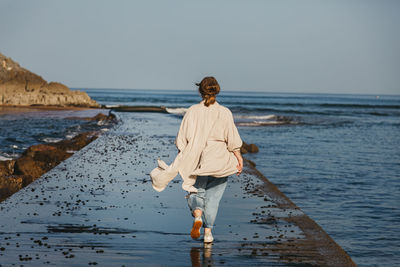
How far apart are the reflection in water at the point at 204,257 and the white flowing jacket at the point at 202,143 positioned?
2.47 feet

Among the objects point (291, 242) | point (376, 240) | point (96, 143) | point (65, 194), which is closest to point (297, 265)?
point (291, 242)

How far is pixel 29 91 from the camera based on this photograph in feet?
219

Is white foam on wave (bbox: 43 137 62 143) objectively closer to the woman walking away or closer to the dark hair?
the woman walking away

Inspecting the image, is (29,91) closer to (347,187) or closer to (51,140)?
(51,140)

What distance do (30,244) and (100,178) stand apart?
16.9 feet

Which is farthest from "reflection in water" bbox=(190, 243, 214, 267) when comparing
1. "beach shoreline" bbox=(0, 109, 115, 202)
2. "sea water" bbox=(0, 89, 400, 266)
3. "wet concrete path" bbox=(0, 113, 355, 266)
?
"beach shoreline" bbox=(0, 109, 115, 202)

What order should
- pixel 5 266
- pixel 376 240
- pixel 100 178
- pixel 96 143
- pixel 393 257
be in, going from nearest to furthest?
pixel 5 266, pixel 393 257, pixel 376 240, pixel 100 178, pixel 96 143

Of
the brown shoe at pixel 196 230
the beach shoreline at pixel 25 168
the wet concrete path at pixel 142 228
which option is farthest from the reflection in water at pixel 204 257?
the beach shoreline at pixel 25 168

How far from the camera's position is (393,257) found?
746cm

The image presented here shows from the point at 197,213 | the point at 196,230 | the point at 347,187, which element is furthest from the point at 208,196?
the point at 347,187

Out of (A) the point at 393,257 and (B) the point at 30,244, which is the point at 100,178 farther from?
(A) the point at 393,257

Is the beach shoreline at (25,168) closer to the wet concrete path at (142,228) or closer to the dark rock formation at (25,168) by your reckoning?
the dark rock formation at (25,168)

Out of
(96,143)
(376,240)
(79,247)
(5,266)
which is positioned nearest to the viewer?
(5,266)

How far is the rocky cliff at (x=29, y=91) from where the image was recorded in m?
64.6
